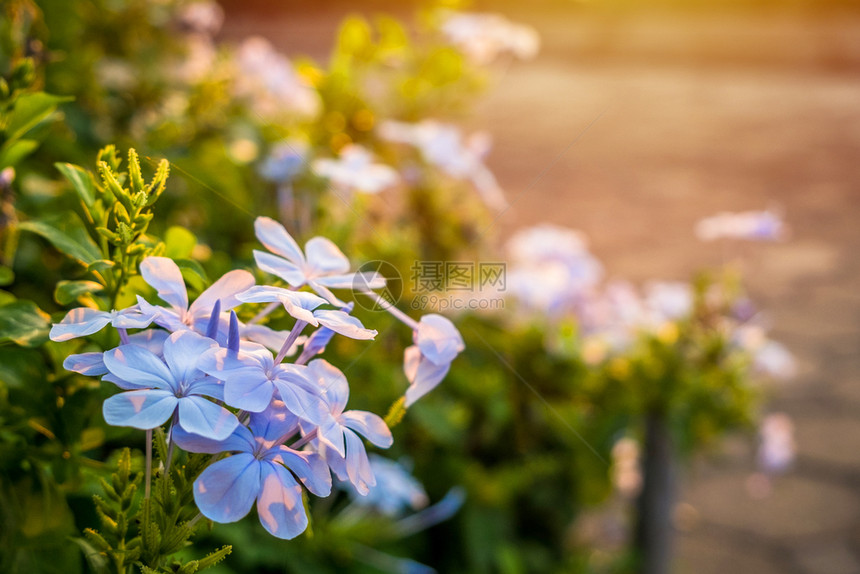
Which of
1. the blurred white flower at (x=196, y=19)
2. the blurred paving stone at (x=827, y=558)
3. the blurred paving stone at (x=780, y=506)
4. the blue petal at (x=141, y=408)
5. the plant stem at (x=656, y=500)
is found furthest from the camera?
the blurred paving stone at (x=780, y=506)

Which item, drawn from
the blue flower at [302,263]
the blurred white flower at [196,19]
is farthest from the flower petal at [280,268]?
the blurred white flower at [196,19]

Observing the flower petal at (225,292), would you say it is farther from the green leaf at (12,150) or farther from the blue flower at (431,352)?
Answer: the green leaf at (12,150)

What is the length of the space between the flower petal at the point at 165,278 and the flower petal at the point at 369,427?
11 centimetres

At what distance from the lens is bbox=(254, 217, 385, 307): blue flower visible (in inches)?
17.4

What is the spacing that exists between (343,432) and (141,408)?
107mm

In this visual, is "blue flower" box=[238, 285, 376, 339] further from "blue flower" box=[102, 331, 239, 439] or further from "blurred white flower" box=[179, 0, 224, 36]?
"blurred white flower" box=[179, 0, 224, 36]

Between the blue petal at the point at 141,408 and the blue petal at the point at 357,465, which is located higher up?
the blue petal at the point at 141,408

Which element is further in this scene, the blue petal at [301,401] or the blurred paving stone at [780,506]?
the blurred paving stone at [780,506]

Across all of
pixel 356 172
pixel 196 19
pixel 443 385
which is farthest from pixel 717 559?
pixel 196 19

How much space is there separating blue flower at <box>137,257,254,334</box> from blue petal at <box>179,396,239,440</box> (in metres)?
0.06

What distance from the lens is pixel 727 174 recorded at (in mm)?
4414

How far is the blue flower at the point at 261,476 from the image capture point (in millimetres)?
349

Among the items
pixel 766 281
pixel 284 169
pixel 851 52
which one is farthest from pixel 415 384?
Result: pixel 851 52

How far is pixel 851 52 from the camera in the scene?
6.42 m
